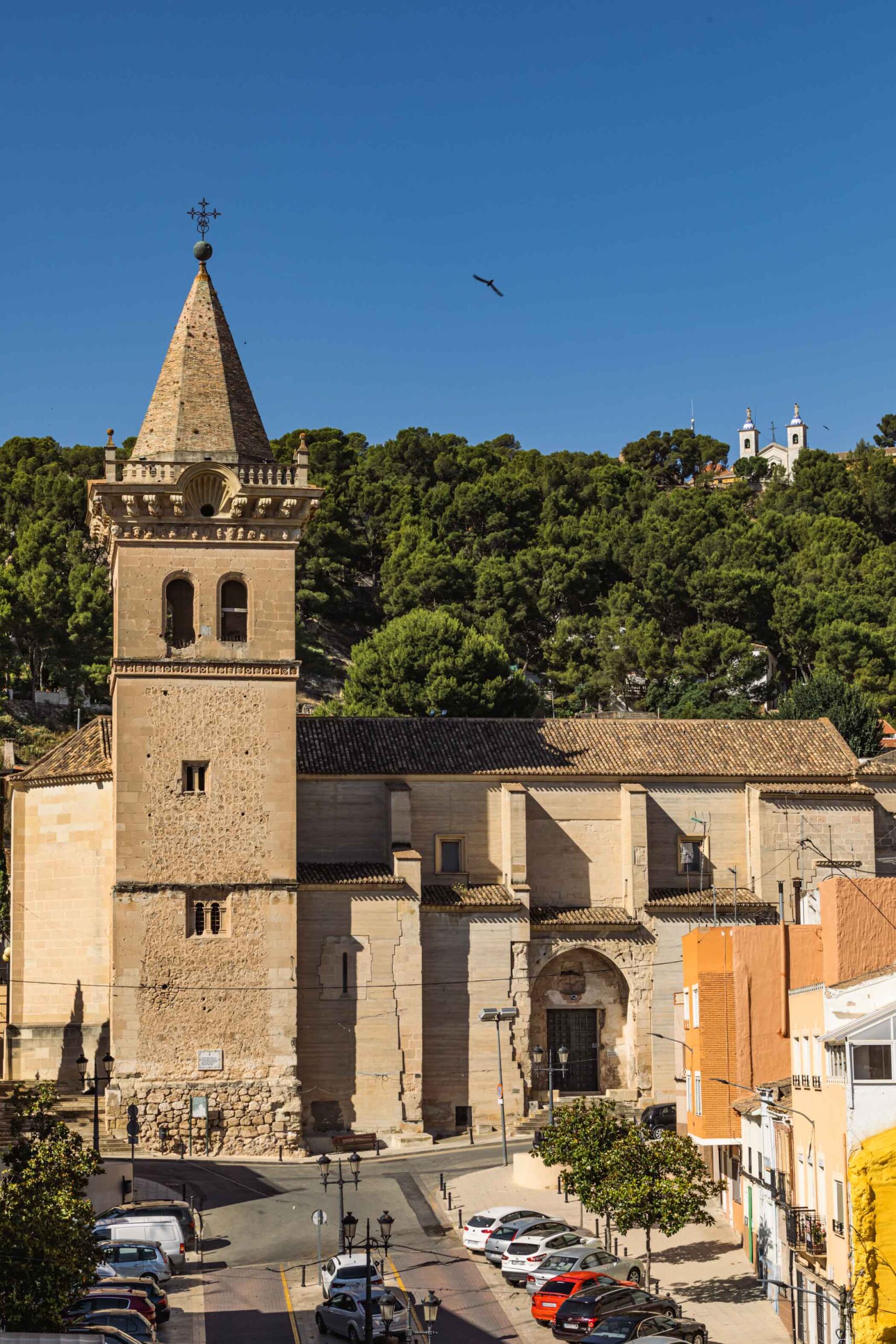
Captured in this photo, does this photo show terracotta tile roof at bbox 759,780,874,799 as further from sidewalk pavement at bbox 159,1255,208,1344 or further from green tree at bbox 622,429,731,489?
green tree at bbox 622,429,731,489

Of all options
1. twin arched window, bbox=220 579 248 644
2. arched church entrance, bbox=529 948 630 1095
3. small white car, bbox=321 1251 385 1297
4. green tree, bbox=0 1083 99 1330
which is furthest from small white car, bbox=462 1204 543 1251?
twin arched window, bbox=220 579 248 644

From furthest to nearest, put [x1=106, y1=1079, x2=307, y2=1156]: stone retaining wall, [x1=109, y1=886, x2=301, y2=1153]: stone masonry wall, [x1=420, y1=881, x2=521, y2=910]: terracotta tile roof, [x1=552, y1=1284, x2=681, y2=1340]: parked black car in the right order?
[x1=420, y1=881, x2=521, y2=910]: terracotta tile roof, [x1=109, y1=886, x2=301, y2=1153]: stone masonry wall, [x1=106, y1=1079, x2=307, y2=1156]: stone retaining wall, [x1=552, y1=1284, x2=681, y2=1340]: parked black car

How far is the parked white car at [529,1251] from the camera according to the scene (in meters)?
38.9

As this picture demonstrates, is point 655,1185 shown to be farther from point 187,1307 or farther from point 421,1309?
point 187,1307

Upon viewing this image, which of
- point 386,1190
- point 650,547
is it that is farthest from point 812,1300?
point 650,547

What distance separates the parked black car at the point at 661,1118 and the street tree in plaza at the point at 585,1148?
8.53 metres

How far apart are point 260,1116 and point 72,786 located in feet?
34.8

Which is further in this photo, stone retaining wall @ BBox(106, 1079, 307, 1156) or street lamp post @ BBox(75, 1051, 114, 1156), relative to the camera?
stone retaining wall @ BBox(106, 1079, 307, 1156)

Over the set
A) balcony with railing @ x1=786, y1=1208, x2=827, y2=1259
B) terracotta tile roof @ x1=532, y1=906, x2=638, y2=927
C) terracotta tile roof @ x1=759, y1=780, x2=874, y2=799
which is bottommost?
balcony with railing @ x1=786, y1=1208, x2=827, y2=1259

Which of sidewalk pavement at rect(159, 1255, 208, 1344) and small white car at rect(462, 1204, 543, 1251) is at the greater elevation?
small white car at rect(462, 1204, 543, 1251)

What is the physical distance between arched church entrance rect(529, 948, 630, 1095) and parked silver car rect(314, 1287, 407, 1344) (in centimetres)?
2303

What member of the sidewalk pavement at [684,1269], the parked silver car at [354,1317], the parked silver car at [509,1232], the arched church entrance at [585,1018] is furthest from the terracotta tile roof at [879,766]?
the parked silver car at [354,1317]

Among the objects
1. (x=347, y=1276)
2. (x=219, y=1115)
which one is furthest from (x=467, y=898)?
(x=347, y=1276)

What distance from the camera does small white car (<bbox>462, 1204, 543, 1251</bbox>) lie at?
1639 inches
